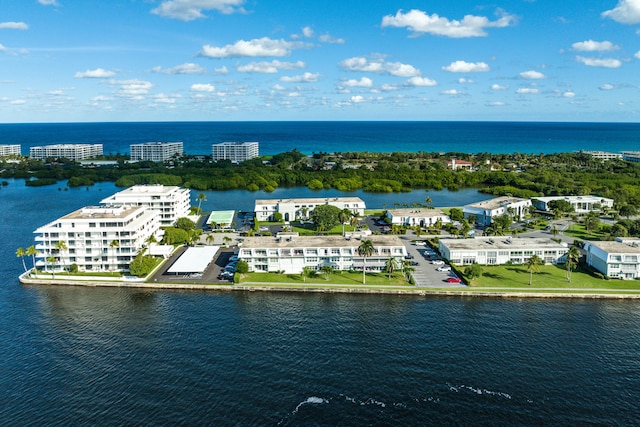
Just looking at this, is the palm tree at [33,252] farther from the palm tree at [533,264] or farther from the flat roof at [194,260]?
the palm tree at [533,264]

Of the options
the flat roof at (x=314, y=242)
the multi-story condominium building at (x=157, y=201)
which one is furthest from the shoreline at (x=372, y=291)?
the multi-story condominium building at (x=157, y=201)

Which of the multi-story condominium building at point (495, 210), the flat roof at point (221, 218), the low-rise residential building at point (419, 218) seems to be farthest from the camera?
the multi-story condominium building at point (495, 210)

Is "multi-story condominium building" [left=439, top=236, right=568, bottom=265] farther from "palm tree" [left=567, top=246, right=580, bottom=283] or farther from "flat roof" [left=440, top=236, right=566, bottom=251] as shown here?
"palm tree" [left=567, top=246, right=580, bottom=283]

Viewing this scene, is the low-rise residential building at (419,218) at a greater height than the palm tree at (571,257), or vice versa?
the low-rise residential building at (419,218)

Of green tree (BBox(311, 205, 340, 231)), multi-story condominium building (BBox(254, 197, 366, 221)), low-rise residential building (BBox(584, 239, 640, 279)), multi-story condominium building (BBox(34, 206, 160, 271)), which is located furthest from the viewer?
multi-story condominium building (BBox(254, 197, 366, 221))

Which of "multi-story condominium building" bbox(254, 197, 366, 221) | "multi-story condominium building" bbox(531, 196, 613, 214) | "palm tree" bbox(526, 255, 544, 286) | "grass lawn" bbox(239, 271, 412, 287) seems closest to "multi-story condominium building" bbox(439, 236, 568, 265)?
"palm tree" bbox(526, 255, 544, 286)

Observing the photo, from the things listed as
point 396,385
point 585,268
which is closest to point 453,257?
point 585,268
